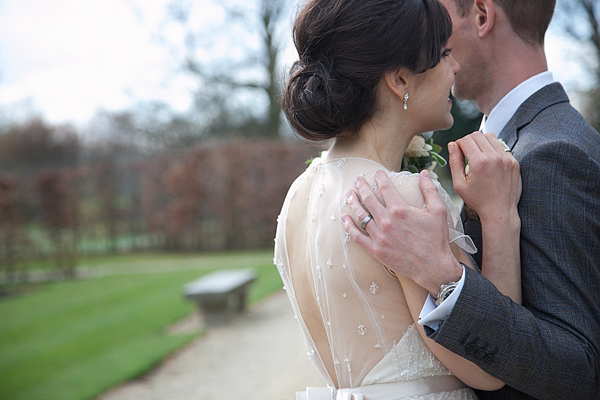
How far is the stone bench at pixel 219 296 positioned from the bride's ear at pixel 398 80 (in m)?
6.96

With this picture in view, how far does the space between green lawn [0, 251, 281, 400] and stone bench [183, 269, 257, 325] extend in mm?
551

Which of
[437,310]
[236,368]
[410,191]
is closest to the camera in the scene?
[437,310]

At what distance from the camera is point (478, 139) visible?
1.76 m

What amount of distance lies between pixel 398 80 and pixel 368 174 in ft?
1.04

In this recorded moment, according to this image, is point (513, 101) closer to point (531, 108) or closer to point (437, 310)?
point (531, 108)

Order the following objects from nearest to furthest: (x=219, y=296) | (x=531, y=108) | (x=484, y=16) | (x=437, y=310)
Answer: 1. (x=437, y=310)
2. (x=531, y=108)
3. (x=484, y=16)
4. (x=219, y=296)

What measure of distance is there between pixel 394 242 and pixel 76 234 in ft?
52.9

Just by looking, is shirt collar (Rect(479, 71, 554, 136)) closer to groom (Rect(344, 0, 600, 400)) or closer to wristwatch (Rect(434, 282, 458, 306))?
groom (Rect(344, 0, 600, 400))

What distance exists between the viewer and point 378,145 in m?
1.85

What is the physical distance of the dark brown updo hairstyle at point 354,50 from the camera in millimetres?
1703

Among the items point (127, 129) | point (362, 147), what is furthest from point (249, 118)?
point (362, 147)

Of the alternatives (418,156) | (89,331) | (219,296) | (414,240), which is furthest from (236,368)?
(414,240)

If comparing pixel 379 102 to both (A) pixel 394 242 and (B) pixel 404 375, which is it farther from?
(B) pixel 404 375

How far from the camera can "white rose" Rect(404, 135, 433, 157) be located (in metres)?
2.09
